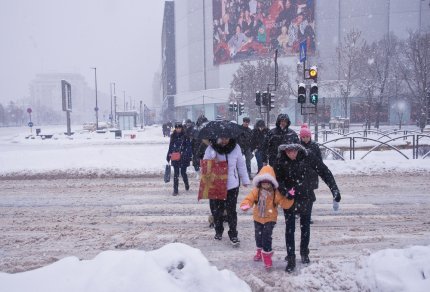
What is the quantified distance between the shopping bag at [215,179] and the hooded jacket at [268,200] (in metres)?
0.83

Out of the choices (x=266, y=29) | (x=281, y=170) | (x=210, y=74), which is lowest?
(x=281, y=170)

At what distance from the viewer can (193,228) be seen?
20.3ft

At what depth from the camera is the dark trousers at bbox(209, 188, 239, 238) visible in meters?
5.38

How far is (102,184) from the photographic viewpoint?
10.7 m

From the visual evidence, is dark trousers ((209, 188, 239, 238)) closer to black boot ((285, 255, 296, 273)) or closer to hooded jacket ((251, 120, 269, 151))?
black boot ((285, 255, 296, 273))

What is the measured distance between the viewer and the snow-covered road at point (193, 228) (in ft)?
14.8

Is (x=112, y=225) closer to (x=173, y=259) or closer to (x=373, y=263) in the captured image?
(x=173, y=259)

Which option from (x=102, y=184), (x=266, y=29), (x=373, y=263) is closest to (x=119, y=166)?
(x=102, y=184)

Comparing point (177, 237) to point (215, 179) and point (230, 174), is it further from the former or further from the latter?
point (230, 174)

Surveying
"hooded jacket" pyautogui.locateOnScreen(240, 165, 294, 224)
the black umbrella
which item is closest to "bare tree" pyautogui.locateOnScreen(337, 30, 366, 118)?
the black umbrella

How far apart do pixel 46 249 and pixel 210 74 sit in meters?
72.2

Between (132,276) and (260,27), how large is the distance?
67300mm

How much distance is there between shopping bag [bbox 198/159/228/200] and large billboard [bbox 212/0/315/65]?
6087cm

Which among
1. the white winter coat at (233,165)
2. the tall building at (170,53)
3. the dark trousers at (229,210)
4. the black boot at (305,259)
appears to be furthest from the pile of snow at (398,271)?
the tall building at (170,53)
